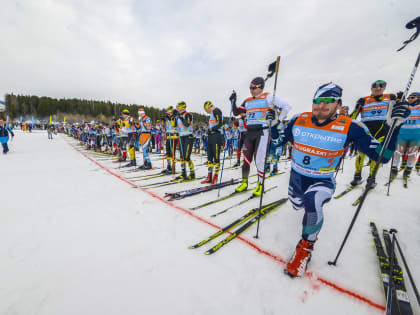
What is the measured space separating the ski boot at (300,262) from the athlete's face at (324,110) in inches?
56.9

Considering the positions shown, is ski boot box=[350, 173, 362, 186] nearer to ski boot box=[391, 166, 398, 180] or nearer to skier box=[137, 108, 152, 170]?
ski boot box=[391, 166, 398, 180]

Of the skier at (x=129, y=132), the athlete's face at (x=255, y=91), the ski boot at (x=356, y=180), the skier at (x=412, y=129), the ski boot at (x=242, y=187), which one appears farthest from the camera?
the skier at (x=129, y=132)

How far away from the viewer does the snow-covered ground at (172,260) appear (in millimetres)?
1614

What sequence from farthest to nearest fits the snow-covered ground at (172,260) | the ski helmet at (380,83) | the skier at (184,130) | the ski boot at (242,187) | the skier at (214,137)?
the skier at (184,130) < the skier at (214,137) < the ski boot at (242,187) < the ski helmet at (380,83) < the snow-covered ground at (172,260)

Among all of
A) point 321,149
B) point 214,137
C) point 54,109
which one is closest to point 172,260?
point 321,149

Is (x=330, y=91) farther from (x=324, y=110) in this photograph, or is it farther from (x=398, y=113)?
(x=398, y=113)

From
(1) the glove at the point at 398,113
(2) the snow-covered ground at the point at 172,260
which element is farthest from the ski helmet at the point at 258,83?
(2) the snow-covered ground at the point at 172,260

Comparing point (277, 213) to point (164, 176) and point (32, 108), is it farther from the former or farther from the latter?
point (32, 108)

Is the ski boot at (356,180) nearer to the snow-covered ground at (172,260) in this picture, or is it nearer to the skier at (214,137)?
the snow-covered ground at (172,260)

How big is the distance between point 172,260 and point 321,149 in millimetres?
2209

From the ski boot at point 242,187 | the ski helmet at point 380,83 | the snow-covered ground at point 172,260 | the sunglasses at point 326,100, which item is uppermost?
the ski helmet at point 380,83

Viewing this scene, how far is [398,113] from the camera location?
5.63ft

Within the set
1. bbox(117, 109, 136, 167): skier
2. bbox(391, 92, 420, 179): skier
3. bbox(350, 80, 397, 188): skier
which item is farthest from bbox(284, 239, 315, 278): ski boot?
bbox(117, 109, 136, 167): skier

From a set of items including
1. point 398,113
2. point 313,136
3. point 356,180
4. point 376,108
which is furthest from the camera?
point 356,180
